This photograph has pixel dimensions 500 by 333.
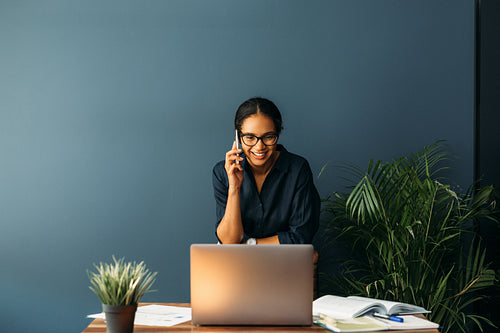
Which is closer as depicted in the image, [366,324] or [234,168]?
[366,324]

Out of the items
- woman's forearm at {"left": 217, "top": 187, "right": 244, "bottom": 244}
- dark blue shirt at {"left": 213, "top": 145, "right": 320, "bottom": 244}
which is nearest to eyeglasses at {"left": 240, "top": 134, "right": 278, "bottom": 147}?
dark blue shirt at {"left": 213, "top": 145, "right": 320, "bottom": 244}

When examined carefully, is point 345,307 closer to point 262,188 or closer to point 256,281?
point 256,281

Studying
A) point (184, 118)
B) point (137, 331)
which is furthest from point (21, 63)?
point (137, 331)

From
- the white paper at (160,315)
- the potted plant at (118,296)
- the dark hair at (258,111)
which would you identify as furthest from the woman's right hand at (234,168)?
the potted plant at (118,296)

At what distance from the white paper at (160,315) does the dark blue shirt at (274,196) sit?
865mm

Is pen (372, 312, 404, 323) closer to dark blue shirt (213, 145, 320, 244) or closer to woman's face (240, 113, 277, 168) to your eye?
dark blue shirt (213, 145, 320, 244)

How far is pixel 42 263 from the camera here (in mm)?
3350

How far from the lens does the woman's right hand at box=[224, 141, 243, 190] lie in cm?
264

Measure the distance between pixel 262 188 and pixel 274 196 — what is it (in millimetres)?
83

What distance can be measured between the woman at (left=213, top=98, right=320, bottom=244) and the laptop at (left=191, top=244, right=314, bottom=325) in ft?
3.26

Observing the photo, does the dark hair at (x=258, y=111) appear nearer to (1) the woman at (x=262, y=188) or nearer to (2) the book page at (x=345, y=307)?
(1) the woman at (x=262, y=188)

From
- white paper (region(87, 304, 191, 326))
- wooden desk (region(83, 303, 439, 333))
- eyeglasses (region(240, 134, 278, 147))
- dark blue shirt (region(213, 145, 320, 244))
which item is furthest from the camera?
dark blue shirt (region(213, 145, 320, 244))

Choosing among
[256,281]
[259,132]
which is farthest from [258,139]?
[256,281]

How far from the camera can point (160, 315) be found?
1.83 metres
